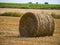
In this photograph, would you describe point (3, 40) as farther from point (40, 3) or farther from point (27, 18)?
point (40, 3)

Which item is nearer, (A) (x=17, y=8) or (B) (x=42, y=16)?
(B) (x=42, y=16)

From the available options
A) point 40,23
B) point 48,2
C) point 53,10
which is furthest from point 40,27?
point 53,10

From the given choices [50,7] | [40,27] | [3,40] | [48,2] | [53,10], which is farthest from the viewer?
[53,10]

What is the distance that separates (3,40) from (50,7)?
7.47 metres

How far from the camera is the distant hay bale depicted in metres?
9.15

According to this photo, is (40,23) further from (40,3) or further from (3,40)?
(40,3)

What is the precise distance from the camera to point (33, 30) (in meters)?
9.27

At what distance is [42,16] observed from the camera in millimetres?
9453

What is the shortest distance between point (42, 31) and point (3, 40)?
1.32 meters

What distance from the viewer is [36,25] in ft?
30.1

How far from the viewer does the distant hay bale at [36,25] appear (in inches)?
360

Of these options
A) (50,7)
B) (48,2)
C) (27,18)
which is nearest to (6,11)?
(50,7)

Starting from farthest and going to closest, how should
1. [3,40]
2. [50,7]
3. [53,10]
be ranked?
[53,10], [50,7], [3,40]

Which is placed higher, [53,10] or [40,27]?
[40,27]
